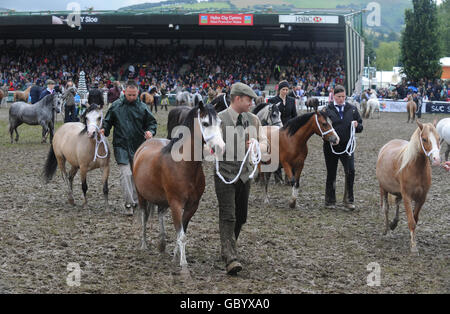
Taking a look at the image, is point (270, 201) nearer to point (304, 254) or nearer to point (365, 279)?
point (304, 254)

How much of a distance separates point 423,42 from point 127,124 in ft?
144

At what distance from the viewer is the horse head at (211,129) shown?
16.8ft

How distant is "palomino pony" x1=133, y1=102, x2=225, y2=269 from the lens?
5.24 m

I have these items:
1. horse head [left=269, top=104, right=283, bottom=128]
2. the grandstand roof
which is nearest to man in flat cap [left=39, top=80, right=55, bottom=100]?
horse head [left=269, top=104, right=283, bottom=128]

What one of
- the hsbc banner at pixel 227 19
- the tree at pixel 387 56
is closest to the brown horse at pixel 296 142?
the hsbc banner at pixel 227 19

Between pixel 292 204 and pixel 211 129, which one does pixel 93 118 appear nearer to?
pixel 292 204

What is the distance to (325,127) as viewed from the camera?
28.0 ft

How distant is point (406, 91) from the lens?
40469mm

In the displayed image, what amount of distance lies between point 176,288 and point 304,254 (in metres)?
1.85

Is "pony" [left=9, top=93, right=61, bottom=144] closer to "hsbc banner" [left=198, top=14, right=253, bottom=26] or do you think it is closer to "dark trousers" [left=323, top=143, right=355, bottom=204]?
"dark trousers" [left=323, top=143, right=355, bottom=204]

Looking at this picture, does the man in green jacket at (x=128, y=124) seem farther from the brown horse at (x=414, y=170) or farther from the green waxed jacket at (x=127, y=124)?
the brown horse at (x=414, y=170)

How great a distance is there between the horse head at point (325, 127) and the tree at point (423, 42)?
41122mm
